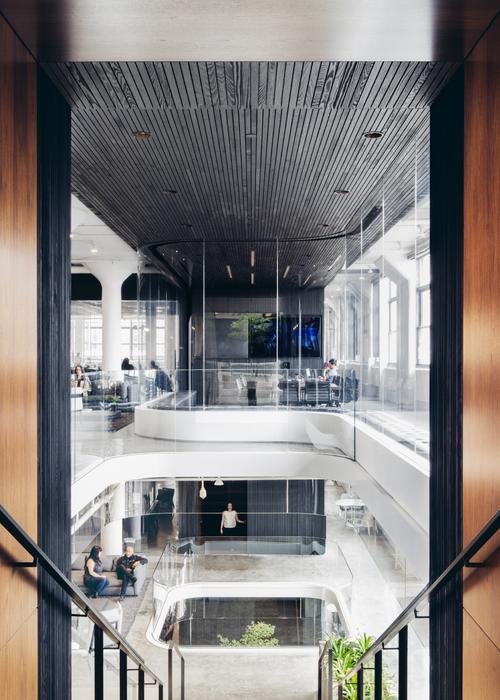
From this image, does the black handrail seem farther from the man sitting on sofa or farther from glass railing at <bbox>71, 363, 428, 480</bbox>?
glass railing at <bbox>71, 363, 428, 480</bbox>

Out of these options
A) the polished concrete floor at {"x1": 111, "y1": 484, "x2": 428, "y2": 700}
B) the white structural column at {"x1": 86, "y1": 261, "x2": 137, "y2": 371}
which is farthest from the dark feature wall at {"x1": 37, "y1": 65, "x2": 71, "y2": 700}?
the white structural column at {"x1": 86, "y1": 261, "x2": 137, "y2": 371}

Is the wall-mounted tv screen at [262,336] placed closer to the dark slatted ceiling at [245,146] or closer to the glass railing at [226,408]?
the glass railing at [226,408]

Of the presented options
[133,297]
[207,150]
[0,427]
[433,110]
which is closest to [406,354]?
[207,150]

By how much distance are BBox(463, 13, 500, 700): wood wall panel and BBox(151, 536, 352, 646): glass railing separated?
963 centimetres

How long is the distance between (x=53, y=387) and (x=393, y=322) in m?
6.13

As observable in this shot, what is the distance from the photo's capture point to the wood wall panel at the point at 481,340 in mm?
3023

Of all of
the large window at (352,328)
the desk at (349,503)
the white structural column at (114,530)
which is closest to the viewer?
the large window at (352,328)

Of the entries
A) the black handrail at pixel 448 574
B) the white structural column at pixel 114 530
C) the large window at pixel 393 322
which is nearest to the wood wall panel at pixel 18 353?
the black handrail at pixel 448 574

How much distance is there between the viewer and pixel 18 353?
10.6 ft

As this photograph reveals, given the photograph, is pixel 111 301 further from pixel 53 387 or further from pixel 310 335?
pixel 53 387

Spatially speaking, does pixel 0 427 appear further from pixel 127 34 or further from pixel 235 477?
pixel 235 477

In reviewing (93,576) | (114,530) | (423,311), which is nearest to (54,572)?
(423,311)

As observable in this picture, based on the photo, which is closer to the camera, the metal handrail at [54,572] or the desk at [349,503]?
the metal handrail at [54,572]

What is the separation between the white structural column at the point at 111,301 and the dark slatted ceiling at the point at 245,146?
4.44 metres
